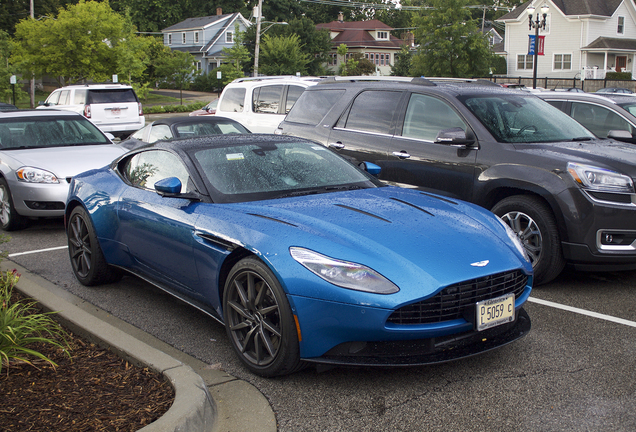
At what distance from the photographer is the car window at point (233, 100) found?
12.7m

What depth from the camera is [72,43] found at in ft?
Answer: 120

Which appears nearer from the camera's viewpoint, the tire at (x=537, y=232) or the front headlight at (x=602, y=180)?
the front headlight at (x=602, y=180)

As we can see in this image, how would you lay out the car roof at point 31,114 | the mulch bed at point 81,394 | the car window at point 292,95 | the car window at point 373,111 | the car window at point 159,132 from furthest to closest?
the car window at point 292,95 → the car window at point 159,132 → the car roof at point 31,114 → the car window at point 373,111 → the mulch bed at point 81,394

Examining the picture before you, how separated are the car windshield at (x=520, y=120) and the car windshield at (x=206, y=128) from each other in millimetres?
4872

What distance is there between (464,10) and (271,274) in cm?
4539

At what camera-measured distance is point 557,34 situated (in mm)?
50781

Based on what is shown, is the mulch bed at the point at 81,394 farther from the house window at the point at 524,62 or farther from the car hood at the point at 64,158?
the house window at the point at 524,62

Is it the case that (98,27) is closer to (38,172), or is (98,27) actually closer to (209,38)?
(38,172)

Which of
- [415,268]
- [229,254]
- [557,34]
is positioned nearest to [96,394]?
[229,254]

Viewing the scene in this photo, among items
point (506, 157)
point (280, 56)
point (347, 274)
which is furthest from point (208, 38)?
point (347, 274)

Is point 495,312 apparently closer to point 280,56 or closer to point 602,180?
point 602,180

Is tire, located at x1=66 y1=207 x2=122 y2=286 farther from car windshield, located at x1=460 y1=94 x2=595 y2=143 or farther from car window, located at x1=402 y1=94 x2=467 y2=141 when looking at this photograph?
car windshield, located at x1=460 y1=94 x2=595 y2=143

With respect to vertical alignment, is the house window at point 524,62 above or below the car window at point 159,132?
above

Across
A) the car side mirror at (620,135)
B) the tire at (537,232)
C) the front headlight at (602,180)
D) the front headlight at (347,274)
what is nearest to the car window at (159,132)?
the tire at (537,232)
